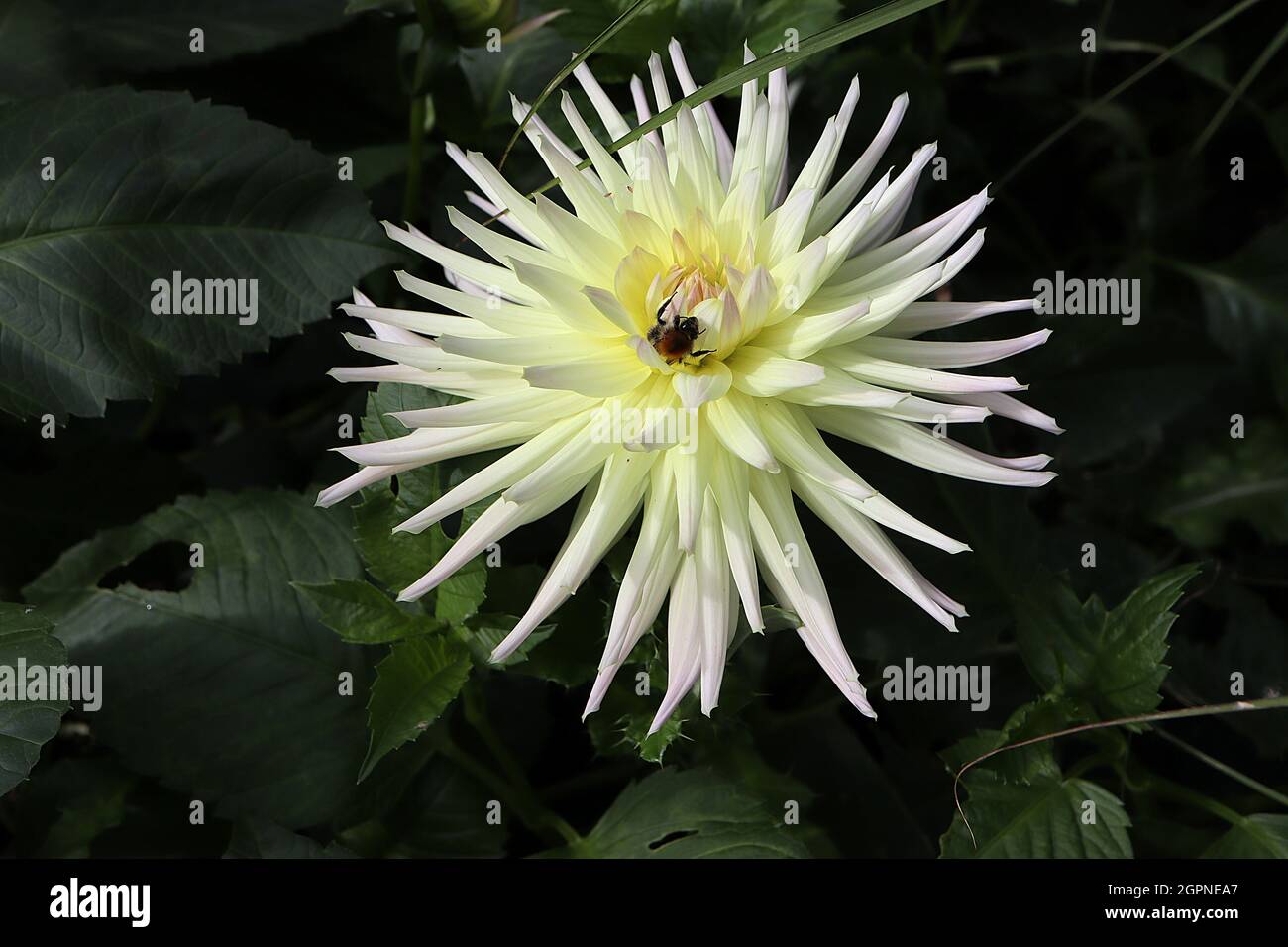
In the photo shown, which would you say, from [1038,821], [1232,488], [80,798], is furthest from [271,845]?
[1232,488]

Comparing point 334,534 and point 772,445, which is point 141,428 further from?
point 772,445

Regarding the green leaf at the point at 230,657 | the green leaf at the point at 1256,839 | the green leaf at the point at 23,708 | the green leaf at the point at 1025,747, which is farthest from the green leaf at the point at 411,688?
the green leaf at the point at 1256,839

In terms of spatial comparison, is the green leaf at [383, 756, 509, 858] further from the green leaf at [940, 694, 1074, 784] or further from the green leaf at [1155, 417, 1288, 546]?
the green leaf at [1155, 417, 1288, 546]

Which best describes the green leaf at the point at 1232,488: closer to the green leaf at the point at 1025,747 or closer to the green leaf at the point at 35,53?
the green leaf at the point at 1025,747

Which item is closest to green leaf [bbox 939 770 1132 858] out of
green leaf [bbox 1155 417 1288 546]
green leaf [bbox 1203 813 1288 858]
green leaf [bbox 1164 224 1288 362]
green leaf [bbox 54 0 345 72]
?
green leaf [bbox 1203 813 1288 858]

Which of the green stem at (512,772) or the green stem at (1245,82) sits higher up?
the green stem at (1245,82)

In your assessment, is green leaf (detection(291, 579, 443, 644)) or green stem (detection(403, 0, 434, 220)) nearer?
green leaf (detection(291, 579, 443, 644))
